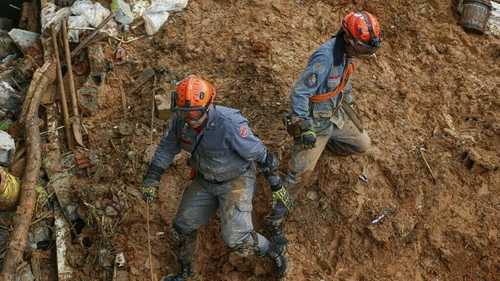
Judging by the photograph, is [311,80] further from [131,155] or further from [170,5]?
[170,5]

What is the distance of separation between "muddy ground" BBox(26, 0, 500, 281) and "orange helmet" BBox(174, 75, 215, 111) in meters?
2.02

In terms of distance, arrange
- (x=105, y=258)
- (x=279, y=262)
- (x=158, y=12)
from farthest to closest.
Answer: (x=158, y=12) < (x=105, y=258) < (x=279, y=262)

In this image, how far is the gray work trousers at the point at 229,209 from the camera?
5.18 metres

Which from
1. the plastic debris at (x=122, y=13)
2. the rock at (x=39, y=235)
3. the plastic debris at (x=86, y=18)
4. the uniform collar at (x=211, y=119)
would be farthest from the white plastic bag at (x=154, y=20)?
the uniform collar at (x=211, y=119)

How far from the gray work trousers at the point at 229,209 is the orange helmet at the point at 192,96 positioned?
96 cm

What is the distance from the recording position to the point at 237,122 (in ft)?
16.0

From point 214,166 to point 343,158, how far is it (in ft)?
7.02

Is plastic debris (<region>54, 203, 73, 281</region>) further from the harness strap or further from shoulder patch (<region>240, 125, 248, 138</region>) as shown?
the harness strap

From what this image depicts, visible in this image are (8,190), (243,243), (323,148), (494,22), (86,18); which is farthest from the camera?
(494,22)

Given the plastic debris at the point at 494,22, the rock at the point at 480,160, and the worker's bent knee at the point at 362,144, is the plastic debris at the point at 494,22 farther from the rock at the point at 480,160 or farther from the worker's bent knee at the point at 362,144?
the worker's bent knee at the point at 362,144

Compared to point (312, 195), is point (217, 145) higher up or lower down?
higher up

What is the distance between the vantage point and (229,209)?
17.0 ft

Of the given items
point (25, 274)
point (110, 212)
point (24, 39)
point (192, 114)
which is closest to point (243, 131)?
point (192, 114)

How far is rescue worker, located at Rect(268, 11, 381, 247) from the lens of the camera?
5.13 m
